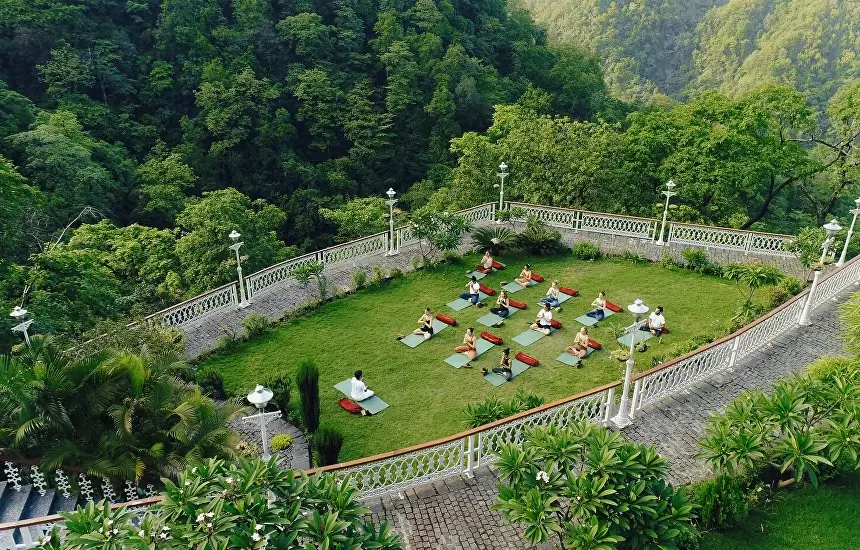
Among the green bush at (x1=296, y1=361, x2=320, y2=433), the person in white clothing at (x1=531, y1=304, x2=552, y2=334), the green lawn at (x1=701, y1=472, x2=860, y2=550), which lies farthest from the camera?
the person in white clothing at (x1=531, y1=304, x2=552, y2=334)

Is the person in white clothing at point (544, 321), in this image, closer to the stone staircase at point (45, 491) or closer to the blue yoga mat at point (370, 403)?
the blue yoga mat at point (370, 403)

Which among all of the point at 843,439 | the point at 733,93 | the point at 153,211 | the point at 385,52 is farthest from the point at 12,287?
the point at 733,93

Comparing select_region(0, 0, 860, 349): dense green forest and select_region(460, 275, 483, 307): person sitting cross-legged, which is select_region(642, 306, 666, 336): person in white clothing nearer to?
select_region(460, 275, 483, 307): person sitting cross-legged

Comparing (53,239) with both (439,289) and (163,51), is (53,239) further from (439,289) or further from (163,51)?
(163,51)

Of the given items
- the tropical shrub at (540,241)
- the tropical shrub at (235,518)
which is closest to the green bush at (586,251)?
the tropical shrub at (540,241)

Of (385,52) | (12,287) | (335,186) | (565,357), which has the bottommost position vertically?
(335,186)

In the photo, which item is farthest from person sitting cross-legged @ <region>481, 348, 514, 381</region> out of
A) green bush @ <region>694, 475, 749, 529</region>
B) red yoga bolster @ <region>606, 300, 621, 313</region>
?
green bush @ <region>694, 475, 749, 529</region>
